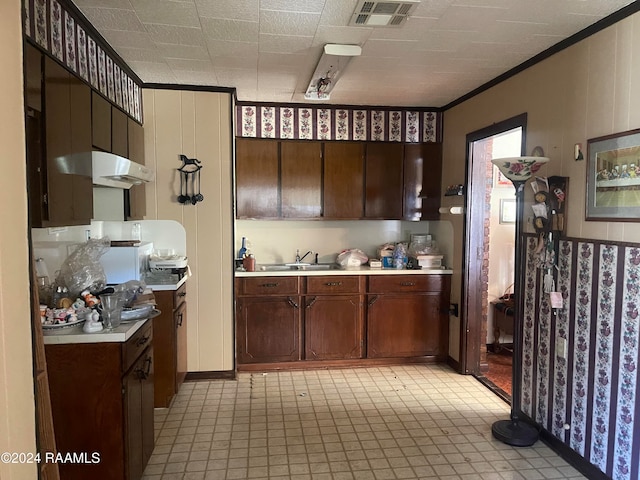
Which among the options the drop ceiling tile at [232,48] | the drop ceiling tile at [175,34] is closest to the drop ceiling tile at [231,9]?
the drop ceiling tile at [175,34]

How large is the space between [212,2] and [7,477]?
2061 mm

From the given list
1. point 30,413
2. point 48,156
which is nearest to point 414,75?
point 48,156

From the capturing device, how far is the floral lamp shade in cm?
259

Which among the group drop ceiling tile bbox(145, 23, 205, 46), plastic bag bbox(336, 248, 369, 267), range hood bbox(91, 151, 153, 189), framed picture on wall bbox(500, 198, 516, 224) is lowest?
plastic bag bbox(336, 248, 369, 267)

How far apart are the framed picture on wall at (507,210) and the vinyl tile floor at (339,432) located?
164 cm

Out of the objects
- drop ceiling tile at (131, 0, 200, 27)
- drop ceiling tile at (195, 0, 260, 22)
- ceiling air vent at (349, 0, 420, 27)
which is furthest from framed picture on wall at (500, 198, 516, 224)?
drop ceiling tile at (131, 0, 200, 27)

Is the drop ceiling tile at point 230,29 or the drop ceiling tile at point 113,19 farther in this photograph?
the drop ceiling tile at point 230,29

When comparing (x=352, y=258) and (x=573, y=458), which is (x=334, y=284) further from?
(x=573, y=458)

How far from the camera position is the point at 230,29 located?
2506mm

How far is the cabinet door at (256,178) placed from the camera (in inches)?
165

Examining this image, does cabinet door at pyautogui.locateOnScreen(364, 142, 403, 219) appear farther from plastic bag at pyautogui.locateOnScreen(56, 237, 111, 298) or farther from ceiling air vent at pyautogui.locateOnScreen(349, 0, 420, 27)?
plastic bag at pyautogui.locateOnScreen(56, 237, 111, 298)

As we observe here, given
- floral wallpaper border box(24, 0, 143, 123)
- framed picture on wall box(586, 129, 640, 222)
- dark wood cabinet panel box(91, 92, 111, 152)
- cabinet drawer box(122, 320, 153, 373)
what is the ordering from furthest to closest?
dark wood cabinet panel box(91, 92, 111, 152) < framed picture on wall box(586, 129, 640, 222) < cabinet drawer box(122, 320, 153, 373) < floral wallpaper border box(24, 0, 143, 123)

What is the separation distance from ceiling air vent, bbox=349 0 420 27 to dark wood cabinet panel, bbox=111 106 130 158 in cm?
161

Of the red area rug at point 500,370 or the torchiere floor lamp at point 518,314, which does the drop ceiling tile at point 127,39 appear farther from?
the red area rug at point 500,370
